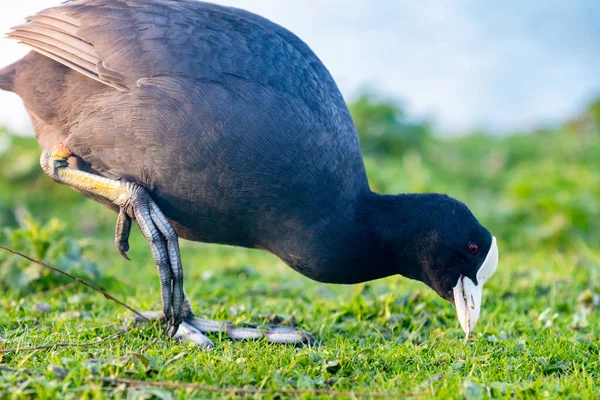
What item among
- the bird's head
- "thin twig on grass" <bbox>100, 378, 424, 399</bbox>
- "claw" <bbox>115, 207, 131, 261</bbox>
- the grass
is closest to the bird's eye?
the bird's head

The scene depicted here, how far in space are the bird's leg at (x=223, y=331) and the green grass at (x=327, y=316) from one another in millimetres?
92

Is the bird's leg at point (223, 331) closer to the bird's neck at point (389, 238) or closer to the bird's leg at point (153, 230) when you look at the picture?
the bird's leg at point (153, 230)

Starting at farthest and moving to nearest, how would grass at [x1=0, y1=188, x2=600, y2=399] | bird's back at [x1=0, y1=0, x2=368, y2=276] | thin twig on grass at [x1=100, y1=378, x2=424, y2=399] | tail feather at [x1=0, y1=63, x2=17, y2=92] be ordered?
tail feather at [x1=0, y1=63, x2=17, y2=92], bird's back at [x1=0, y1=0, x2=368, y2=276], grass at [x1=0, y1=188, x2=600, y2=399], thin twig on grass at [x1=100, y1=378, x2=424, y2=399]

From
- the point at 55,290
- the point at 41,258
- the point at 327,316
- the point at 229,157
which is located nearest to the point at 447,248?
the point at 327,316

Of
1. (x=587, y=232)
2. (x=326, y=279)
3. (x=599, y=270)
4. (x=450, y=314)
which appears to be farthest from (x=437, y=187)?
(x=326, y=279)

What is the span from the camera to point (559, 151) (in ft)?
38.6

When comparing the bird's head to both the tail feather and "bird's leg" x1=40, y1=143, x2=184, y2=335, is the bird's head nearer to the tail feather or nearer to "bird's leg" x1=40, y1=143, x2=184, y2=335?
"bird's leg" x1=40, y1=143, x2=184, y2=335

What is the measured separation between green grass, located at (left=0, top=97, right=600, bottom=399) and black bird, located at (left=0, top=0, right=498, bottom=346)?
1.25 ft

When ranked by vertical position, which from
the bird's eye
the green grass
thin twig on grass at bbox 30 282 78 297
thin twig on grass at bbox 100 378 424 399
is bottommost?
thin twig on grass at bbox 30 282 78 297

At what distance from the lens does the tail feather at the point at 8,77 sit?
4.83 metres

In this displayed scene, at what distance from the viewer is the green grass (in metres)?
3.26

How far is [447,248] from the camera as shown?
4145 millimetres

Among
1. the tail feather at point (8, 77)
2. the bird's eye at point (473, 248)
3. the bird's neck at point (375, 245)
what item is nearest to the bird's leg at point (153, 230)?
the bird's neck at point (375, 245)

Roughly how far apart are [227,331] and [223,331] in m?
0.03
